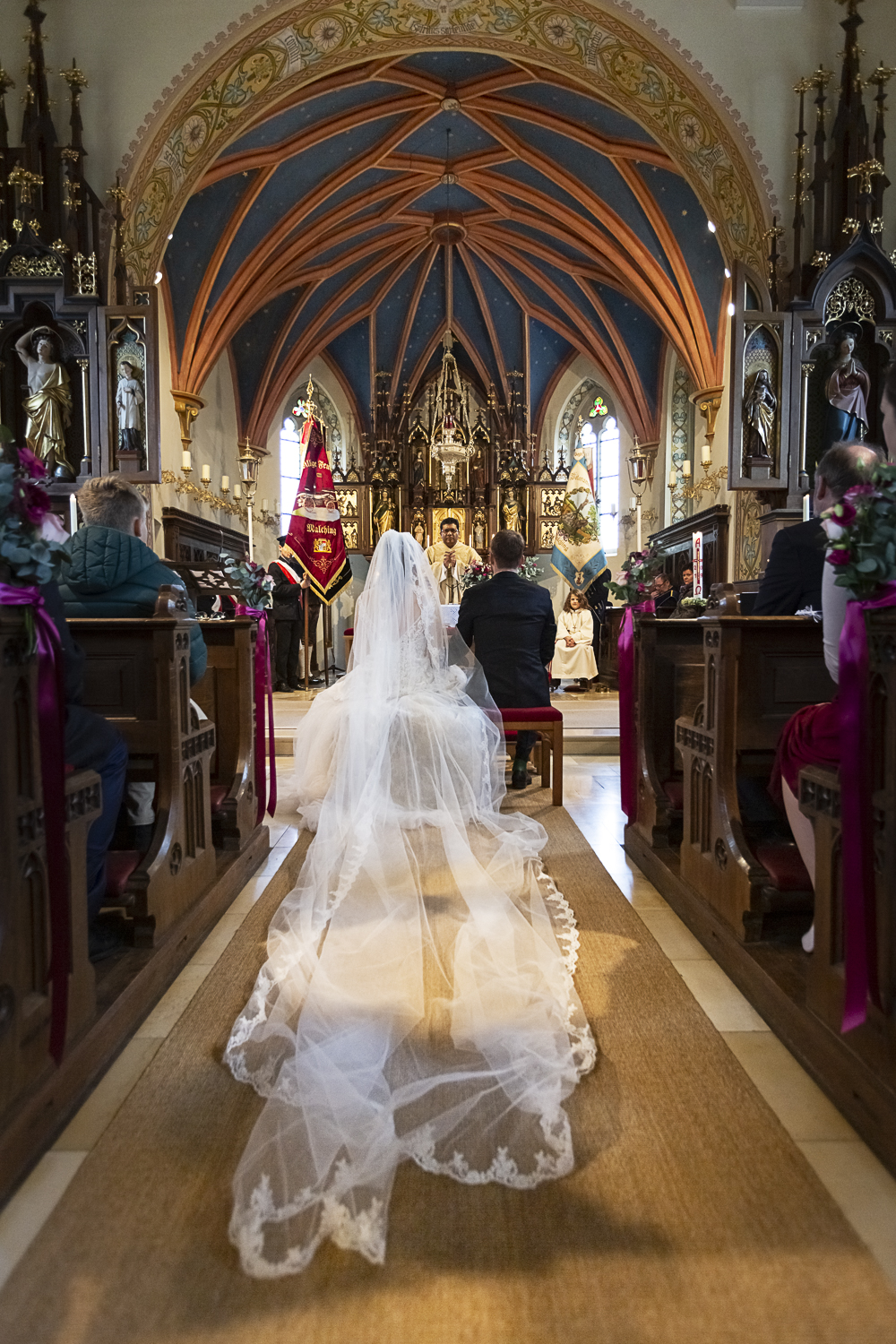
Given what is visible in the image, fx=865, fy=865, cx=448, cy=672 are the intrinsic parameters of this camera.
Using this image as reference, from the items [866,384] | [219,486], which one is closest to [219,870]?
[866,384]

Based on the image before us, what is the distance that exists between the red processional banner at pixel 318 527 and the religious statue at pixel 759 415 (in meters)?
4.91

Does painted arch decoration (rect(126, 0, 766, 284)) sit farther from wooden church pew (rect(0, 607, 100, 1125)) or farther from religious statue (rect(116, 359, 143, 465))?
wooden church pew (rect(0, 607, 100, 1125))

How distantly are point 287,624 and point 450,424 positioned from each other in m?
3.76

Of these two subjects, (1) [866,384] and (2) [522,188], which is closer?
(1) [866,384]

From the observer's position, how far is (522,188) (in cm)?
1123

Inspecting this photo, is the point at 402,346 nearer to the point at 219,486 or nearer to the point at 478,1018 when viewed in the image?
the point at 219,486

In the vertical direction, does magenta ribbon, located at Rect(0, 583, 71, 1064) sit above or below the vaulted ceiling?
below

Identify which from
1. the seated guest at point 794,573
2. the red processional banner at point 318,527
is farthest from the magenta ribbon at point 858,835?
the red processional banner at point 318,527

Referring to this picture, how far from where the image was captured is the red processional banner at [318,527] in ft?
33.4

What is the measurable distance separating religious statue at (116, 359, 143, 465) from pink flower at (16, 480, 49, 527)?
5736 millimetres

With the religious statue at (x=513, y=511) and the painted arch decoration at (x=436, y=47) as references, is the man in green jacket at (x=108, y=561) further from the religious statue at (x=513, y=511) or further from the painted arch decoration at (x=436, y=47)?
the religious statue at (x=513, y=511)

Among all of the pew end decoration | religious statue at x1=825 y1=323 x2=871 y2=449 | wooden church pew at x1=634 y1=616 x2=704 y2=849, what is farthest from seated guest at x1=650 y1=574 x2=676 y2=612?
religious statue at x1=825 y1=323 x2=871 y2=449

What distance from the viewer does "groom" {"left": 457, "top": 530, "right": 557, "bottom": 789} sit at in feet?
16.9

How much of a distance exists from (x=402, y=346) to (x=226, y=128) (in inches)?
292
